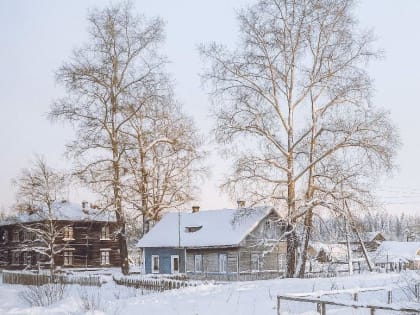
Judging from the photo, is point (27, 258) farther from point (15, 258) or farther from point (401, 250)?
point (401, 250)

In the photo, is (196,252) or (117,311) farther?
(196,252)

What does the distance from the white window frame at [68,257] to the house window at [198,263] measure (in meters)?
19.7

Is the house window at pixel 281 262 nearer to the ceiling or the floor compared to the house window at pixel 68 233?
nearer to the floor

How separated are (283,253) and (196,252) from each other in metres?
6.45

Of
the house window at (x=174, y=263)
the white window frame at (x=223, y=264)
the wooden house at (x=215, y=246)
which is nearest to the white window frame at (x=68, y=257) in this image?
the wooden house at (x=215, y=246)

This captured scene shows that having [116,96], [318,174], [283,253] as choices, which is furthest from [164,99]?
[283,253]

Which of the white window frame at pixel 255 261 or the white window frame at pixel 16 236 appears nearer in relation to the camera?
the white window frame at pixel 255 261

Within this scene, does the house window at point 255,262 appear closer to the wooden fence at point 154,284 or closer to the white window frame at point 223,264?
the white window frame at point 223,264

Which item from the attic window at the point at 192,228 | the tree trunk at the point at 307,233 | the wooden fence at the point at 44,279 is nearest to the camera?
the tree trunk at the point at 307,233

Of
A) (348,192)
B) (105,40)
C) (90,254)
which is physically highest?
(105,40)

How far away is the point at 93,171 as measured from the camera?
111ft

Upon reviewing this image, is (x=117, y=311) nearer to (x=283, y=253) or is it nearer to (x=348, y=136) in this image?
(x=348, y=136)

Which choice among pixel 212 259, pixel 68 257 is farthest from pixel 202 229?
pixel 68 257

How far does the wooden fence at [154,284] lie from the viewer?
84.6 feet
